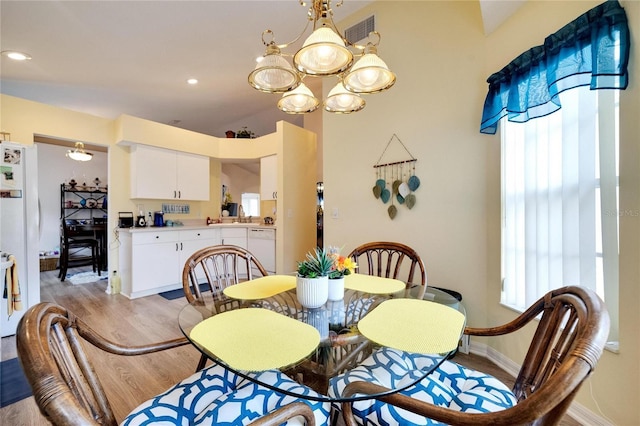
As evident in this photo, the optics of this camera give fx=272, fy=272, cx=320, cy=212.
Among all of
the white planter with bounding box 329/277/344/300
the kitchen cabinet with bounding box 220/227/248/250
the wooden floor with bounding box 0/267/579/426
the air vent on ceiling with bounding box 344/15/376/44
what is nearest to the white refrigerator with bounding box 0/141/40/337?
the wooden floor with bounding box 0/267/579/426

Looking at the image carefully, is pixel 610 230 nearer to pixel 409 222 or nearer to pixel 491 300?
pixel 491 300

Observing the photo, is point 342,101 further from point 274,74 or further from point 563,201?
point 563,201

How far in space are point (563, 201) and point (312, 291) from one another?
153cm

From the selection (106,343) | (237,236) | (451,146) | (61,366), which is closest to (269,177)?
(237,236)

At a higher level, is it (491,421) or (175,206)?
(175,206)

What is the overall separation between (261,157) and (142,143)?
168cm

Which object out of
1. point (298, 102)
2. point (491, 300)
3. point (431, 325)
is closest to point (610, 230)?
point (491, 300)

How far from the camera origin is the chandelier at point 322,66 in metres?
1.39

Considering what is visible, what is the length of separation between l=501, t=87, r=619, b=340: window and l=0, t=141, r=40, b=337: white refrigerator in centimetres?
410

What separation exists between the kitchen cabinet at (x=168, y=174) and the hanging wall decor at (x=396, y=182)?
3086mm

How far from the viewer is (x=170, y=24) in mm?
2777

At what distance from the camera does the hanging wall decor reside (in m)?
2.46

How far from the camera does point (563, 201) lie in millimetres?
1561

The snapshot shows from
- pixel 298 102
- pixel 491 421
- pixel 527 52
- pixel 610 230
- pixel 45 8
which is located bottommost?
pixel 491 421
